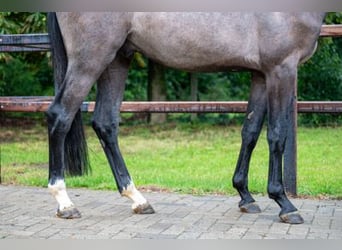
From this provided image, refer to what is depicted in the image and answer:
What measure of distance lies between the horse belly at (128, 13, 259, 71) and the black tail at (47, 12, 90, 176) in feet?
1.86

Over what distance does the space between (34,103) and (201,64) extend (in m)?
2.37

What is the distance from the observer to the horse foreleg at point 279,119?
12.6 ft

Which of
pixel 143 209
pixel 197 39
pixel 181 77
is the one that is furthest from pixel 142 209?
pixel 181 77

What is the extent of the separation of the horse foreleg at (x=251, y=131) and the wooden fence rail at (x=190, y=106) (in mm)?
918

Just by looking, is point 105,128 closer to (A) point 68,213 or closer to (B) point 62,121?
(B) point 62,121

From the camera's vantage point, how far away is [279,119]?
12.9 ft

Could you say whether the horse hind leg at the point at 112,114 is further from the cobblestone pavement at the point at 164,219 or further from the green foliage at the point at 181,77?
the green foliage at the point at 181,77

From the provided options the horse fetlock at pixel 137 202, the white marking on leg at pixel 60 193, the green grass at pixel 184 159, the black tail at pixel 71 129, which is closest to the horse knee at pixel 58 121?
the black tail at pixel 71 129

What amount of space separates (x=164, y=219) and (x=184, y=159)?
400 centimetres

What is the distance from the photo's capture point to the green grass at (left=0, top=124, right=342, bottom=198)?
18.4 ft

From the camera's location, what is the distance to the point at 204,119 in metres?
13.6

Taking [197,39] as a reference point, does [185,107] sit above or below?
below

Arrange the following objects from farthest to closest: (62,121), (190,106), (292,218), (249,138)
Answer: (190,106), (249,138), (62,121), (292,218)

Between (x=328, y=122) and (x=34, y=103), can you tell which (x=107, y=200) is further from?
(x=328, y=122)
